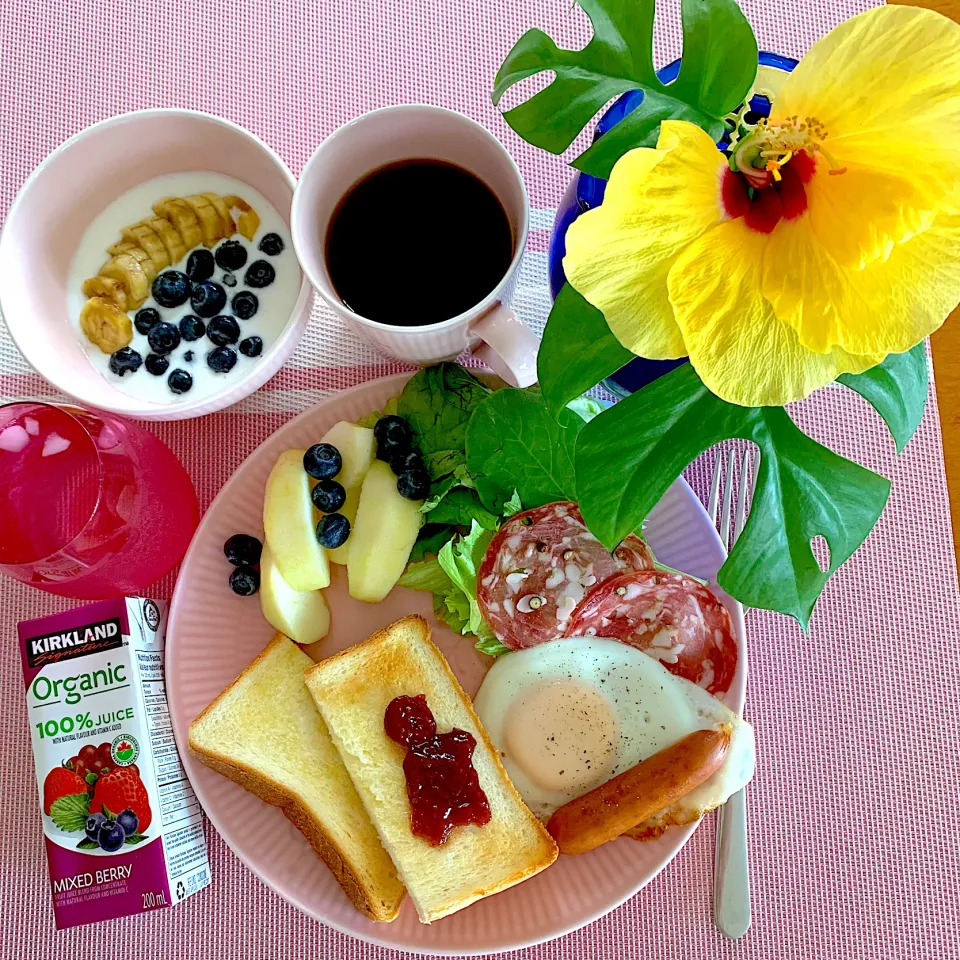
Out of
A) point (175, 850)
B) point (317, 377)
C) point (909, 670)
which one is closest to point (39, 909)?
point (175, 850)

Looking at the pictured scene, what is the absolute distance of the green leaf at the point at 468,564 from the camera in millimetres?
1229

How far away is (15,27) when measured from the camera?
57.0 inches

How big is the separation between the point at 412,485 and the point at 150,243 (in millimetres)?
498

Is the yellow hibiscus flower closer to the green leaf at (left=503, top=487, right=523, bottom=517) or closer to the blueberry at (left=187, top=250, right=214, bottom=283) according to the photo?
the green leaf at (left=503, top=487, right=523, bottom=517)

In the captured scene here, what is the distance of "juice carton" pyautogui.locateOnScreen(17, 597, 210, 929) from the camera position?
116 centimetres

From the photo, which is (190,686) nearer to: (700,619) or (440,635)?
(440,635)

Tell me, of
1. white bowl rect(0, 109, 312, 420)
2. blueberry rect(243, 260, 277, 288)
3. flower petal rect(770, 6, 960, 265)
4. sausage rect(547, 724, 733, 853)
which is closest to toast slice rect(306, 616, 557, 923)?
sausage rect(547, 724, 733, 853)

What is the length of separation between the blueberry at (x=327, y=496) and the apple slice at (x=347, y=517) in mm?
29

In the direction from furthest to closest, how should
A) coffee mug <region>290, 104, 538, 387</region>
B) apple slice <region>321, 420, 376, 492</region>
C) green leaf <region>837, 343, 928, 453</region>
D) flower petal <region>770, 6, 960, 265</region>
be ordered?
apple slice <region>321, 420, 376, 492</region> → coffee mug <region>290, 104, 538, 387</region> → green leaf <region>837, 343, 928, 453</region> → flower petal <region>770, 6, 960, 265</region>

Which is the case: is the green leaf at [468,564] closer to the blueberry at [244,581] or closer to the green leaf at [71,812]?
the blueberry at [244,581]

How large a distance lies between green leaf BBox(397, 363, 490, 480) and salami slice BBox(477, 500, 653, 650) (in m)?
0.13

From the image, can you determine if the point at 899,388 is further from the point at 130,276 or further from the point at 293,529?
the point at 130,276

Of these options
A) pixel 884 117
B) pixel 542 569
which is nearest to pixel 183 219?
pixel 542 569

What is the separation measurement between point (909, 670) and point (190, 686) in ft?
3.49
